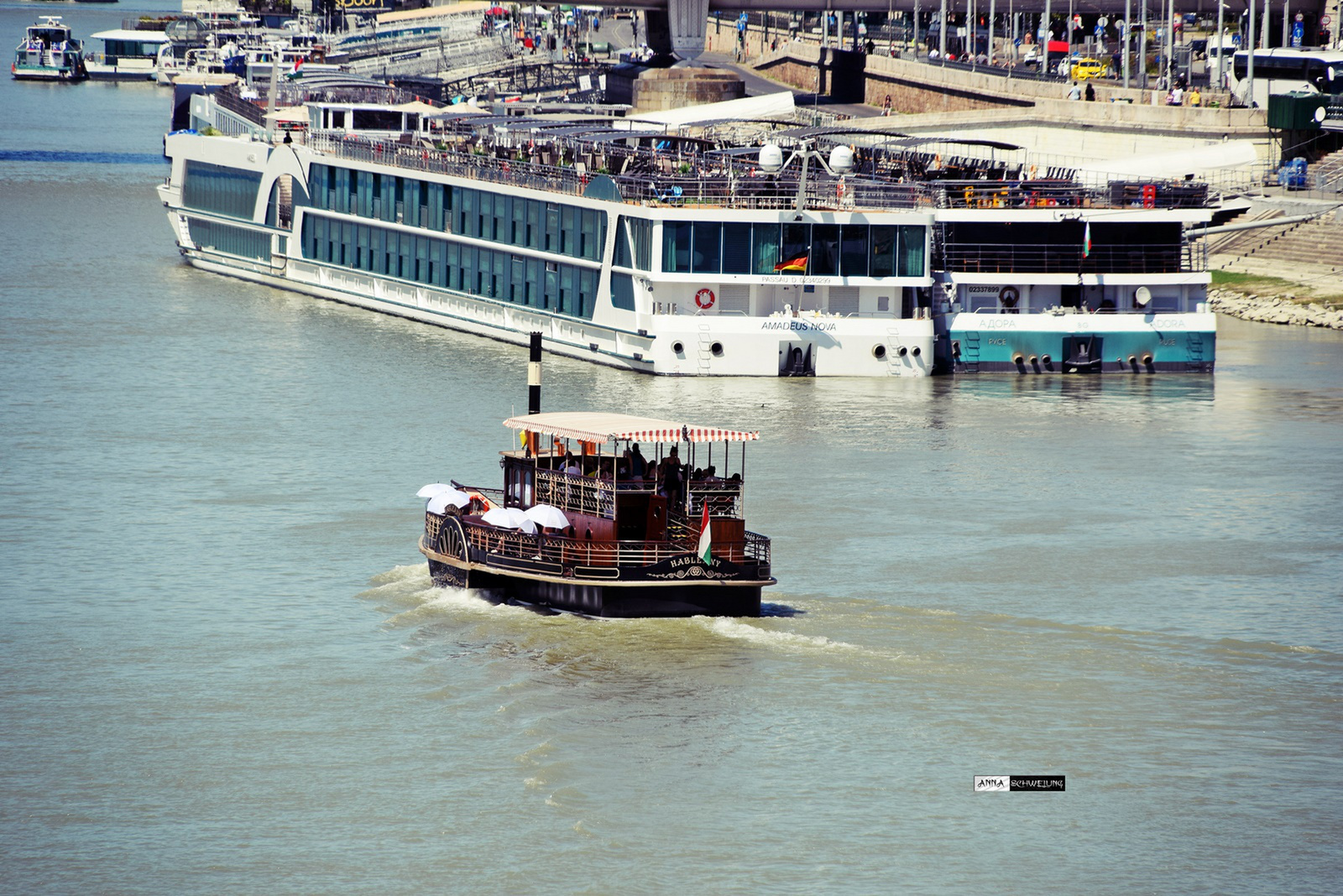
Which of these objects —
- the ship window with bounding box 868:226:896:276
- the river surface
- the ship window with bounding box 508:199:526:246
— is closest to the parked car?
the ship window with bounding box 508:199:526:246

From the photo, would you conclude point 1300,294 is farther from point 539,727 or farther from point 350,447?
point 539,727

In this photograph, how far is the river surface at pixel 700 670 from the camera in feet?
72.0

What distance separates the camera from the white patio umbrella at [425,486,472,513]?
1228 inches

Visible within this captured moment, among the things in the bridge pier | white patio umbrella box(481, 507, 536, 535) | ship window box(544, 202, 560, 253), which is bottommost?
white patio umbrella box(481, 507, 536, 535)

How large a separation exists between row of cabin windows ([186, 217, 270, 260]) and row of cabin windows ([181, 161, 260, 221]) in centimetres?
48

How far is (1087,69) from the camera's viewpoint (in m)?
97.9

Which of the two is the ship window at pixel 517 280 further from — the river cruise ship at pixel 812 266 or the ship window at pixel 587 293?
the ship window at pixel 587 293

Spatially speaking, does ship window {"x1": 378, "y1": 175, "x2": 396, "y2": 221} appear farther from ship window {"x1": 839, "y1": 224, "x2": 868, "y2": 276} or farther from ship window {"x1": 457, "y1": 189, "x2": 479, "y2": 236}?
ship window {"x1": 839, "y1": 224, "x2": 868, "y2": 276}

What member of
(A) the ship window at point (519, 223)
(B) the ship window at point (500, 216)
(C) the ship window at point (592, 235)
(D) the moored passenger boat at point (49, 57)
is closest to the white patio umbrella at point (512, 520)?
(C) the ship window at point (592, 235)

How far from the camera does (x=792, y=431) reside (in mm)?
43688

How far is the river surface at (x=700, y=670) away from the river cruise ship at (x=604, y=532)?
0.48 m

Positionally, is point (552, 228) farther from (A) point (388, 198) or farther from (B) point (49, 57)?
(B) point (49, 57)

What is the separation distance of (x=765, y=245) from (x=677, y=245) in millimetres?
2233

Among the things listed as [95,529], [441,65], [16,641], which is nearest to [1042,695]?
[16,641]
